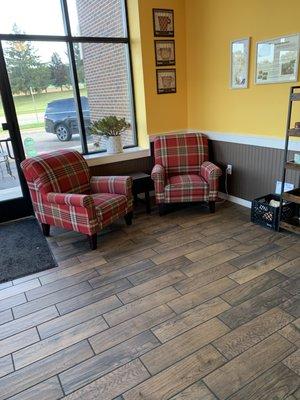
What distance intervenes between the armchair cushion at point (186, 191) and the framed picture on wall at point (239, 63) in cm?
114

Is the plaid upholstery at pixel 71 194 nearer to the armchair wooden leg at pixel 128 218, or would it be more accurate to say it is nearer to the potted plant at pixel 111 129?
the armchair wooden leg at pixel 128 218

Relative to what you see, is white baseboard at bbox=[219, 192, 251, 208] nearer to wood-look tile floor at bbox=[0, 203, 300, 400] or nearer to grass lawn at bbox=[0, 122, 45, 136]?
wood-look tile floor at bbox=[0, 203, 300, 400]

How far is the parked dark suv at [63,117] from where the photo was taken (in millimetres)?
3516

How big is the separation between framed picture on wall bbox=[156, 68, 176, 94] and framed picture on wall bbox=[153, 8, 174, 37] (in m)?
0.41

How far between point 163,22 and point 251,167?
6.63 feet

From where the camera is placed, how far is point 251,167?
11.1ft

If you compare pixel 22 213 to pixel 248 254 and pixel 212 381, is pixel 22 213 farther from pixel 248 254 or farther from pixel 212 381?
pixel 212 381

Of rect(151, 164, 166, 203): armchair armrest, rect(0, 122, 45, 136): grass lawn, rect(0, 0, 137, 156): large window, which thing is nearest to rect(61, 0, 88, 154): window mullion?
rect(0, 0, 137, 156): large window

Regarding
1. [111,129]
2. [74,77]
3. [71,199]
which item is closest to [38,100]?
[74,77]

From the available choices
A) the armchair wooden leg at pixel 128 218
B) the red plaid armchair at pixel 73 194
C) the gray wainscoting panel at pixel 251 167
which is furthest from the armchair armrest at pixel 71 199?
the gray wainscoting panel at pixel 251 167

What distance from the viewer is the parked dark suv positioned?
11.5ft

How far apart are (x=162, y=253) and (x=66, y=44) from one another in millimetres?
2556

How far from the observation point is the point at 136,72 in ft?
12.3

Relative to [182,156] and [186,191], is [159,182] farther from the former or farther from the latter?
[182,156]
